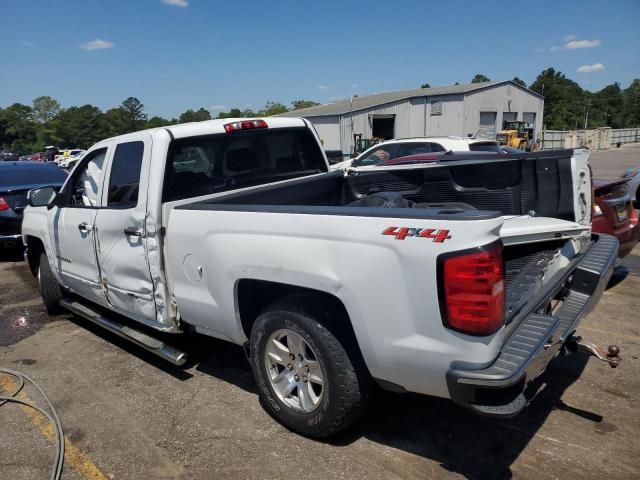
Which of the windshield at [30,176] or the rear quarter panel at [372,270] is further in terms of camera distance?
the windshield at [30,176]

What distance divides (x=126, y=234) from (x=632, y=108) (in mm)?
126090

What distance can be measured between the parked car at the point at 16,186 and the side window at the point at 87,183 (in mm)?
3084

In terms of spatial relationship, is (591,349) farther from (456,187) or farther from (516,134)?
(516,134)

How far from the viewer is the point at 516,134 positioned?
38.0 m

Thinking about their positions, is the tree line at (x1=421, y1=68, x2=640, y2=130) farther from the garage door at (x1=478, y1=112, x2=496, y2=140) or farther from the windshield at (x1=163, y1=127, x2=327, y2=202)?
the windshield at (x1=163, y1=127, x2=327, y2=202)

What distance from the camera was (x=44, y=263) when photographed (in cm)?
553

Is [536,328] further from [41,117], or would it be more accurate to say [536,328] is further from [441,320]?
[41,117]

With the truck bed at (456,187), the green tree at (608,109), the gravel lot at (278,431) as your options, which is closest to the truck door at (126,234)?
the truck bed at (456,187)

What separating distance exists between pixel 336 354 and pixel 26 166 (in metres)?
9.12

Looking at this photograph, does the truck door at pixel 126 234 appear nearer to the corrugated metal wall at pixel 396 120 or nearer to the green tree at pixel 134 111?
the corrugated metal wall at pixel 396 120

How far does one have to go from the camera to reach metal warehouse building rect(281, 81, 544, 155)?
39594 millimetres

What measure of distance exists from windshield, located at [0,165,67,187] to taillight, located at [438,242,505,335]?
8.74m

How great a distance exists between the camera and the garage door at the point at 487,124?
143 ft

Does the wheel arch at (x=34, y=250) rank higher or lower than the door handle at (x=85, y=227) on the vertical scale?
lower
